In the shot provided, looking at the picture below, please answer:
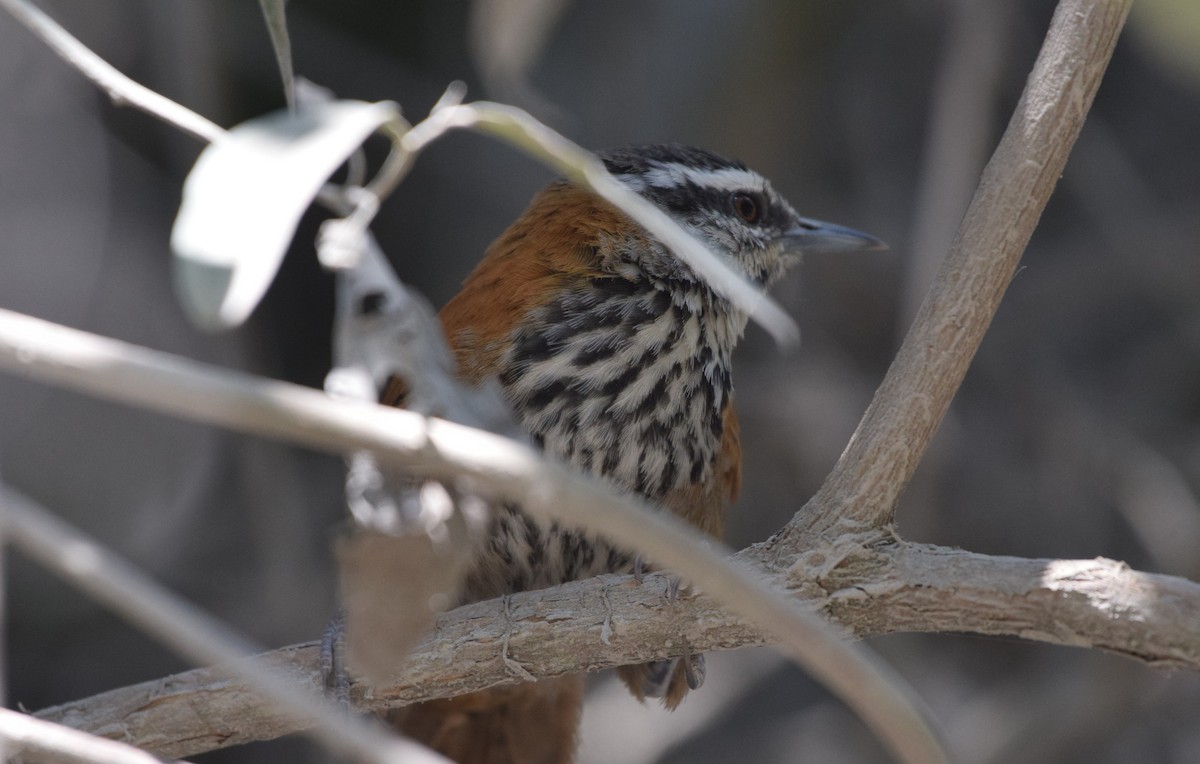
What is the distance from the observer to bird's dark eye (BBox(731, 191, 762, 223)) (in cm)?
365

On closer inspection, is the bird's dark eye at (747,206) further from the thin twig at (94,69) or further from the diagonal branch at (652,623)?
the thin twig at (94,69)

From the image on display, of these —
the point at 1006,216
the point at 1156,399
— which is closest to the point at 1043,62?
the point at 1006,216

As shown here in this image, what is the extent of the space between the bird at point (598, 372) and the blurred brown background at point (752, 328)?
1.28m

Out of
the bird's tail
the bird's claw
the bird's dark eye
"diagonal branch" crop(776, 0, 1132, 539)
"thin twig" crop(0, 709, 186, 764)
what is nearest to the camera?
"thin twig" crop(0, 709, 186, 764)

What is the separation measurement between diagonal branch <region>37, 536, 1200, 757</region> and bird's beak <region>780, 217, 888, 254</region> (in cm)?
150

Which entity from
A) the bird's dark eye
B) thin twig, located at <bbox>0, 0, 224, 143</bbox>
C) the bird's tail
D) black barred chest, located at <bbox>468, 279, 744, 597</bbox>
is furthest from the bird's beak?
thin twig, located at <bbox>0, 0, 224, 143</bbox>

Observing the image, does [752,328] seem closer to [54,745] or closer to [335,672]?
[335,672]

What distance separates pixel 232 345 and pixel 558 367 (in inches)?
84.1

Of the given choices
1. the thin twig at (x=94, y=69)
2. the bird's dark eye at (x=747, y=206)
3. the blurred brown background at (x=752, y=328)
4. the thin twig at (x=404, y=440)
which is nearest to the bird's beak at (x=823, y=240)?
the bird's dark eye at (x=747, y=206)

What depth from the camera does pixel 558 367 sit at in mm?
3008

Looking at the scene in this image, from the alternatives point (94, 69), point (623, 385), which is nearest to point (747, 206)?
point (623, 385)

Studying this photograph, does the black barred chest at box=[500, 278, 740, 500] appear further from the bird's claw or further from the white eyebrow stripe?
the bird's claw

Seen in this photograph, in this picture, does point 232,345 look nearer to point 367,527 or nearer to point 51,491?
point 51,491

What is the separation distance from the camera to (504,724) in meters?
3.59
